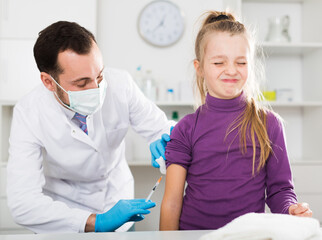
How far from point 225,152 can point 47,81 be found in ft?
2.68

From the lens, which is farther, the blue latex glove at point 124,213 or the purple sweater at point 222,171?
the blue latex glove at point 124,213

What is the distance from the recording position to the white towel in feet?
1.93

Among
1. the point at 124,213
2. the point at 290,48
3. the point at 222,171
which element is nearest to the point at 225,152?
the point at 222,171

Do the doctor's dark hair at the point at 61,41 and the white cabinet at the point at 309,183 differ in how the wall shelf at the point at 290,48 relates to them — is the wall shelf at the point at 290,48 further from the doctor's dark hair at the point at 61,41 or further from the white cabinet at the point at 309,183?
the doctor's dark hair at the point at 61,41

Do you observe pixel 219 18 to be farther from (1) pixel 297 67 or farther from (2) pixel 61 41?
(1) pixel 297 67

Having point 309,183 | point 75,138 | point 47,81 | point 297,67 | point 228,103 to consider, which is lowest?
point 309,183

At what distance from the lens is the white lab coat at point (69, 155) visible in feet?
4.50

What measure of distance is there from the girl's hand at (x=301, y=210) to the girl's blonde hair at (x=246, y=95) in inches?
6.7

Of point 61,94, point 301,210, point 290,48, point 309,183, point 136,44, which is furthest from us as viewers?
point 136,44

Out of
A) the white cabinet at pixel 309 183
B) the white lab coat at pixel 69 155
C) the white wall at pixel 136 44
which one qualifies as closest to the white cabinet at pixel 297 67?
the white cabinet at pixel 309 183

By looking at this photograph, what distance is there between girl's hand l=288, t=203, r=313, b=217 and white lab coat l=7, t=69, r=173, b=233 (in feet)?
2.40

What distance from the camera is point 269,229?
591mm

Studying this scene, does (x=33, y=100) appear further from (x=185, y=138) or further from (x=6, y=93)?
(x=6, y=93)

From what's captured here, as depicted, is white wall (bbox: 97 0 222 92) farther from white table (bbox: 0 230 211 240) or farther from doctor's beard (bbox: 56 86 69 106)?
white table (bbox: 0 230 211 240)
